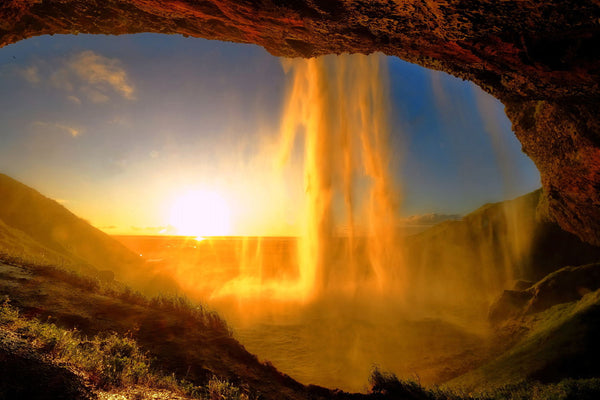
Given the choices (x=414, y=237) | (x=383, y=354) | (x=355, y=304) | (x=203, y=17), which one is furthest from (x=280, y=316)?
(x=414, y=237)

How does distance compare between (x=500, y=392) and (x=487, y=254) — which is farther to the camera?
(x=487, y=254)

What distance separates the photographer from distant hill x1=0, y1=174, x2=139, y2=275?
2308 centimetres

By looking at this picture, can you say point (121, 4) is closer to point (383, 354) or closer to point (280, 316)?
point (383, 354)

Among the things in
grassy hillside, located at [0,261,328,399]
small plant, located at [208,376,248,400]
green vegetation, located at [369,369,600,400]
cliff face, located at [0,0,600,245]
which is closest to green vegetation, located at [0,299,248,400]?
small plant, located at [208,376,248,400]

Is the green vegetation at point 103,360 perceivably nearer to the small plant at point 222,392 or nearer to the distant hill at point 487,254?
the small plant at point 222,392

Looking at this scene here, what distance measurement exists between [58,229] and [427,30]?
107 feet

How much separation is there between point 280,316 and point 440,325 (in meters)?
10.5

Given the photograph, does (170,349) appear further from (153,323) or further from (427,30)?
(427,30)

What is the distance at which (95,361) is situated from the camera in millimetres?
4191

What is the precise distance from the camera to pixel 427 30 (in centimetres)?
549

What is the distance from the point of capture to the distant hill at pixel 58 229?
75.7 ft

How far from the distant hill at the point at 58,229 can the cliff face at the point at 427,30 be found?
811 inches

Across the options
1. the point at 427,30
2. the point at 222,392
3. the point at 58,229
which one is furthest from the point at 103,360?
the point at 58,229

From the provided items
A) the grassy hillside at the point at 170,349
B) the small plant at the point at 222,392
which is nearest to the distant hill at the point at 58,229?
the grassy hillside at the point at 170,349
